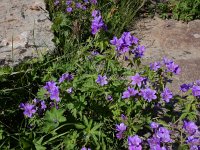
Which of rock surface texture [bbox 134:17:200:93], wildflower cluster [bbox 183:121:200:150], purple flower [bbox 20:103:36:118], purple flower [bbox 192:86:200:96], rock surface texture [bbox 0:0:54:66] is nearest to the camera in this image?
wildflower cluster [bbox 183:121:200:150]

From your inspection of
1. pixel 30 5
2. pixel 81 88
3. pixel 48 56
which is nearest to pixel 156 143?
pixel 81 88

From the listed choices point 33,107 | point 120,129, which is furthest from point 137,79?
point 33,107

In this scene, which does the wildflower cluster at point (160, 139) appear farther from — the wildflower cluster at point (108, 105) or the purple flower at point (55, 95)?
the purple flower at point (55, 95)

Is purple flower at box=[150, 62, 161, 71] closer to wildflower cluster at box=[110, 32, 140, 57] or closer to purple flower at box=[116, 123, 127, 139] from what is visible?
wildflower cluster at box=[110, 32, 140, 57]

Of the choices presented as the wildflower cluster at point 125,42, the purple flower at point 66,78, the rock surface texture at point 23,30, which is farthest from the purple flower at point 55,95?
the rock surface texture at point 23,30

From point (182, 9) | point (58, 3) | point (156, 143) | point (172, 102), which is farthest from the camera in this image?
point (182, 9)

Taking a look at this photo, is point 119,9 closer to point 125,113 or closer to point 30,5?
point 30,5

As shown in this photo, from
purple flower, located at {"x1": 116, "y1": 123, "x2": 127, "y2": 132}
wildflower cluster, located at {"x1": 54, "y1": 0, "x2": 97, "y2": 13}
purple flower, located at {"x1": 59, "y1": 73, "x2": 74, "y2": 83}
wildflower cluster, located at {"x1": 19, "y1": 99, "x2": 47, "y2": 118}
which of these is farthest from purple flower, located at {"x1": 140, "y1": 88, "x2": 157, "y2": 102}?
wildflower cluster, located at {"x1": 54, "y1": 0, "x2": 97, "y2": 13}
